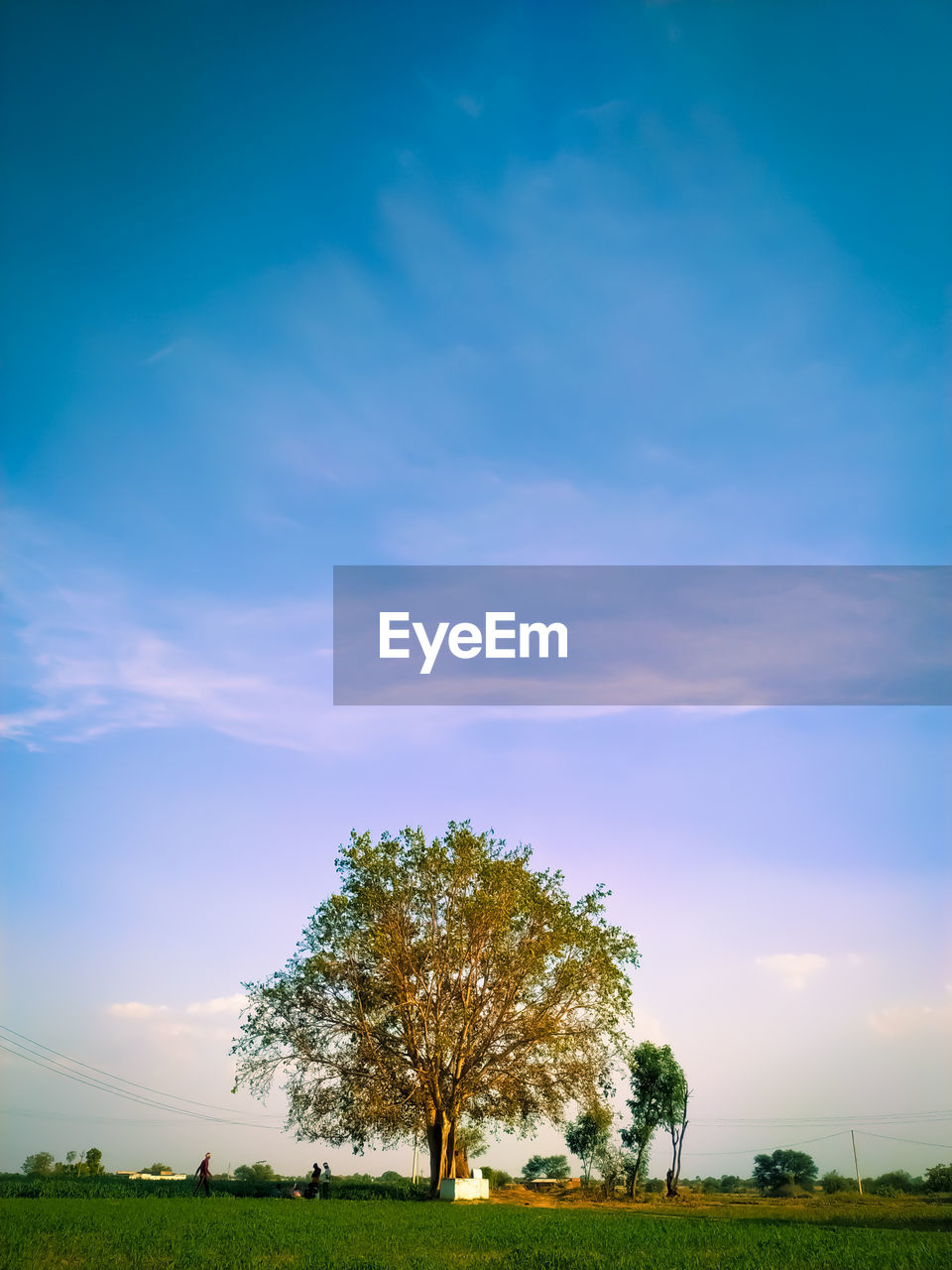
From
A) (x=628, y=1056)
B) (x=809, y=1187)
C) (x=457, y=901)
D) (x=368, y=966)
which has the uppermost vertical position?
(x=457, y=901)

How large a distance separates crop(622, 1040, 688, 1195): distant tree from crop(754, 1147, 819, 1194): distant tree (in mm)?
53483

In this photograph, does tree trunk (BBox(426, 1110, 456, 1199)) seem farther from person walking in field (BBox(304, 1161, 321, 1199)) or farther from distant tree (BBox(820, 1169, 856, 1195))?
distant tree (BBox(820, 1169, 856, 1195))

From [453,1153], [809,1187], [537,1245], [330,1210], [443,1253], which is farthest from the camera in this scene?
[809,1187]

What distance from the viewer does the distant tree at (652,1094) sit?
73.6m

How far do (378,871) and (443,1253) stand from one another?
2493 cm

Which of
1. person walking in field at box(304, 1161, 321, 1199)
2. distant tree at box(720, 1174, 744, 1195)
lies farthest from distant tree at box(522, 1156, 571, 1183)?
person walking in field at box(304, 1161, 321, 1199)

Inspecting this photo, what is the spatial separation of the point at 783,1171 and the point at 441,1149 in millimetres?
98621

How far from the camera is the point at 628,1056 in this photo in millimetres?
43375

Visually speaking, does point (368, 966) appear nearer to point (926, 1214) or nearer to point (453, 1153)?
point (453, 1153)

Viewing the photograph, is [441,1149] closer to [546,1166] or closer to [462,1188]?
[462,1188]

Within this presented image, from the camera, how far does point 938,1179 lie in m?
72.7

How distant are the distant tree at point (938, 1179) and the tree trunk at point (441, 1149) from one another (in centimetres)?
5158

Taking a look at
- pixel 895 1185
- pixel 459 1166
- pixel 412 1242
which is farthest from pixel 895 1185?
pixel 412 1242

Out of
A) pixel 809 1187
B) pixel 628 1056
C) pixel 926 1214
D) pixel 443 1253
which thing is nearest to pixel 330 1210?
pixel 443 1253
